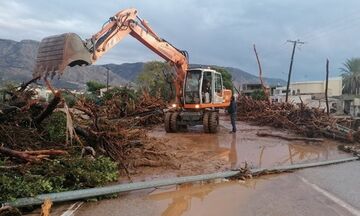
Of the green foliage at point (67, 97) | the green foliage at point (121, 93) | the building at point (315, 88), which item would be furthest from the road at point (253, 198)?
the building at point (315, 88)

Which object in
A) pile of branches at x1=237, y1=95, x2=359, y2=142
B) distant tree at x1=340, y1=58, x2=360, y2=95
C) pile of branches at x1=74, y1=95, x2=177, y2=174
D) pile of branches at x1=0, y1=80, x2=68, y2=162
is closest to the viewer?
pile of branches at x1=0, y1=80, x2=68, y2=162

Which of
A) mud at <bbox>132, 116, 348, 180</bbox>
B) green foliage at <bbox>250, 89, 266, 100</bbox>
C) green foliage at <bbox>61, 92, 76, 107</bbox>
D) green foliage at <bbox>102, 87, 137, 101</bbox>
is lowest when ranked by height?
mud at <bbox>132, 116, 348, 180</bbox>

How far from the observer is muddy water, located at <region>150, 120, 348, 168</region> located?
13609mm

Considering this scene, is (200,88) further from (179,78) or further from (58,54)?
(58,54)

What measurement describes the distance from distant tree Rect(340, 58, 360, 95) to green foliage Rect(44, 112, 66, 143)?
7400 cm

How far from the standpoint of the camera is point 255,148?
16109 millimetres

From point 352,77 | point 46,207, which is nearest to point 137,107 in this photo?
point 46,207

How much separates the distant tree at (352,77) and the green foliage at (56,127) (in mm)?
74000

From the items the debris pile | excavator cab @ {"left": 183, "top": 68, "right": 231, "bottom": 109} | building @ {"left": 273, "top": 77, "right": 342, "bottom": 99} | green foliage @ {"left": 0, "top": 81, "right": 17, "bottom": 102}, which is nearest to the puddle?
the debris pile

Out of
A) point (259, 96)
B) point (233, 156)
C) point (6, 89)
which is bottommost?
point (233, 156)

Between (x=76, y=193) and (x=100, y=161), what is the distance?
6.41ft

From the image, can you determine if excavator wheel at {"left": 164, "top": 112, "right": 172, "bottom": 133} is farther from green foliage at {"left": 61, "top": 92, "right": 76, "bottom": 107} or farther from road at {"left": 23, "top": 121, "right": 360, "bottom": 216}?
road at {"left": 23, "top": 121, "right": 360, "bottom": 216}

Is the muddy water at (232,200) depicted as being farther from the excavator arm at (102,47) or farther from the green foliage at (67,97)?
the excavator arm at (102,47)

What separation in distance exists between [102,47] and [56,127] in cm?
469
